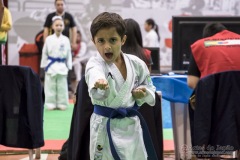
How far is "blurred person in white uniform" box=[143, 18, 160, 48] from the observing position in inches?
502

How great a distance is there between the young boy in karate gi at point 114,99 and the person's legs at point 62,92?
6.39 meters

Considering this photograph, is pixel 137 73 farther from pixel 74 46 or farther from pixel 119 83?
pixel 74 46

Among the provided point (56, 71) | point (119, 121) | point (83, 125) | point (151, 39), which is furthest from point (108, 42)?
point (151, 39)

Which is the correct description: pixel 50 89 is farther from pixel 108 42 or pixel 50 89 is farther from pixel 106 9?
pixel 108 42

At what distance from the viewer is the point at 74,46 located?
11.4 metres

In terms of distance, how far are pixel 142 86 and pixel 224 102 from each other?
1207 mm

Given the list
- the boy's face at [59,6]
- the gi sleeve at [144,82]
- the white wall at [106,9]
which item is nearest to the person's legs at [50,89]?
the boy's face at [59,6]

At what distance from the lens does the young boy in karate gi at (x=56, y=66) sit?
9.16m

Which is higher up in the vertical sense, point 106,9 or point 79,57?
point 106,9

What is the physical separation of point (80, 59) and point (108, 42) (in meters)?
10.9

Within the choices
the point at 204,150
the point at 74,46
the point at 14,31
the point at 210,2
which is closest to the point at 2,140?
the point at 204,150

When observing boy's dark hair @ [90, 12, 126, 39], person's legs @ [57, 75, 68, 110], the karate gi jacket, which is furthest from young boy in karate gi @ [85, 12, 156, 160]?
person's legs @ [57, 75, 68, 110]

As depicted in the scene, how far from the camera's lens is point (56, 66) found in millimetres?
9180

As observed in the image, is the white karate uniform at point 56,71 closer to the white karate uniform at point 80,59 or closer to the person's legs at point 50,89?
the person's legs at point 50,89
